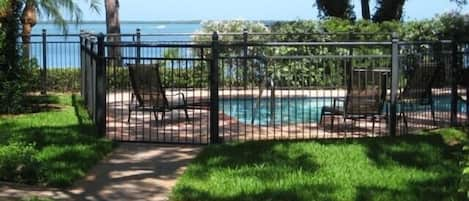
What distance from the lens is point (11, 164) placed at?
8141 millimetres

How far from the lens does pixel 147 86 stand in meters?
12.1

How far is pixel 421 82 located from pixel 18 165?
646 centimetres

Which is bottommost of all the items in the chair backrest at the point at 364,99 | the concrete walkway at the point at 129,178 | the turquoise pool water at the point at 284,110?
the concrete walkway at the point at 129,178

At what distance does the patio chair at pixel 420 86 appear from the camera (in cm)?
1202

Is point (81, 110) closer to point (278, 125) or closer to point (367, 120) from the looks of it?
point (278, 125)

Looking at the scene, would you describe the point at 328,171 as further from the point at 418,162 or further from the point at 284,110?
the point at 284,110

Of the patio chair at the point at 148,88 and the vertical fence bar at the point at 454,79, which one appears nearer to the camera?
the vertical fence bar at the point at 454,79

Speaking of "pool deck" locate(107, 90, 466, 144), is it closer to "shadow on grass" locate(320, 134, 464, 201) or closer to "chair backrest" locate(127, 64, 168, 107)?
"chair backrest" locate(127, 64, 168, 107)

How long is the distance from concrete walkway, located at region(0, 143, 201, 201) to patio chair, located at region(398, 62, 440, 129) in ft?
12.0

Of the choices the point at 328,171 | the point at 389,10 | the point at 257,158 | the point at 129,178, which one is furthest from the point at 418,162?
the point at 389,10

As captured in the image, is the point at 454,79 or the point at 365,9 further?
the point at 365,9

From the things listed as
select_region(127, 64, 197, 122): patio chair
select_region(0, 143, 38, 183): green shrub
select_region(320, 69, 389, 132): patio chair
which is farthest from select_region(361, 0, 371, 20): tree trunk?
select_region(0, 143, 38, 183): green shrub

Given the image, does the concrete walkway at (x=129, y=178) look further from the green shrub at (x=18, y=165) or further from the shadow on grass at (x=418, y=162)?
the shadow on grass at (x=418, y=162)

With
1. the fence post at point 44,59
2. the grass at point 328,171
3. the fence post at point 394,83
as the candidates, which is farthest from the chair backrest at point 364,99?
the fence post at point 44,59
